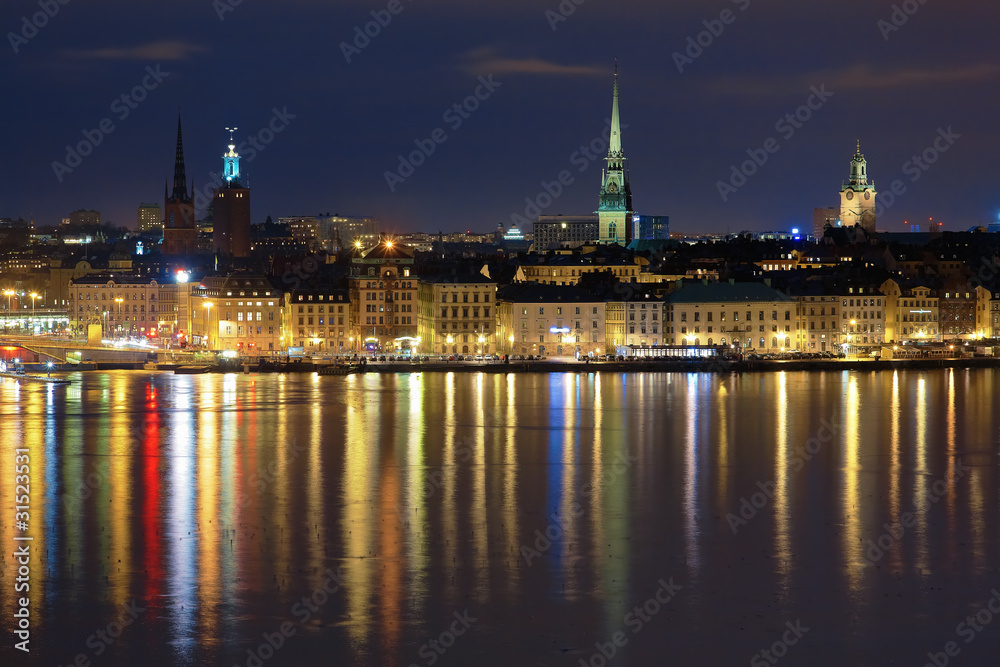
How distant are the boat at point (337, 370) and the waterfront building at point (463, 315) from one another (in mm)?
5890

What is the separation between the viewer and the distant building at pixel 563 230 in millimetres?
121500

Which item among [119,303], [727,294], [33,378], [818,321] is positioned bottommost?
[33,378]

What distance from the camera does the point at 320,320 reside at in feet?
158

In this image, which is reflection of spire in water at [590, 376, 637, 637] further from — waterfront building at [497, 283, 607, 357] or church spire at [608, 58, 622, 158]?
church spire at [608, 58, 622, 158]

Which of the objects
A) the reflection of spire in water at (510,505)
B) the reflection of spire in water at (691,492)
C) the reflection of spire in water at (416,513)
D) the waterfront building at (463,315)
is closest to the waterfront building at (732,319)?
the waterfront building at (463,315)

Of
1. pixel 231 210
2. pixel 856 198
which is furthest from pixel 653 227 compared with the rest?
pixel 231 210

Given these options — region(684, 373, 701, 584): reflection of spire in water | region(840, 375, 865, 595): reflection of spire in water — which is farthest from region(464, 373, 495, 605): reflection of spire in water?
region(840, 375, 865, 595): reflection of spire in water

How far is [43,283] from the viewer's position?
81.5 metres

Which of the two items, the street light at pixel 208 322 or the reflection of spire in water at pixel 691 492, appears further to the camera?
the street light at pixel 208 322

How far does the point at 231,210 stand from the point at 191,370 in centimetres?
4732

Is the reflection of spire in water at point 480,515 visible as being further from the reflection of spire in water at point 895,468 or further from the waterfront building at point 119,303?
the waterfront building at point 119,303

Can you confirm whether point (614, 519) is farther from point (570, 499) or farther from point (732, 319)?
point (732, 319)

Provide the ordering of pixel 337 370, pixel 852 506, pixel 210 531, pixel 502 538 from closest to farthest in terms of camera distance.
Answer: pixel 502 538, pixel 210 531, pixel 852 506, pixel 337 370

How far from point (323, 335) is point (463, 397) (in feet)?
54.9
